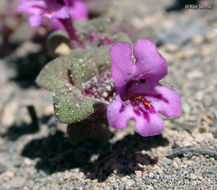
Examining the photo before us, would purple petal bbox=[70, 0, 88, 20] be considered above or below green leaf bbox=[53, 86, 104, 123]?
above

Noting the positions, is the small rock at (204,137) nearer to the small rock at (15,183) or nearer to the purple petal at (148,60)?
the purple petal at (148,60)

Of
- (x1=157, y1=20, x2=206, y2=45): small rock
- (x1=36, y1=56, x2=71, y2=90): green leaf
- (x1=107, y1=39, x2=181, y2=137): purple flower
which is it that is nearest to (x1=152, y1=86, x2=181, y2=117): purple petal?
(x1=107, y1=39, x2=181, y2=137): purple flower

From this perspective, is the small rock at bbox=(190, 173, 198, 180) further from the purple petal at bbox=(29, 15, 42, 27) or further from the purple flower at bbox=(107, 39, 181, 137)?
the purple petal at bbox=(29, 15, 42, 27)

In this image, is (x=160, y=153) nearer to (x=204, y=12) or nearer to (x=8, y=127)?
(x=8, y=127)

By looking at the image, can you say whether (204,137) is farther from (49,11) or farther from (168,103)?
(49,11)

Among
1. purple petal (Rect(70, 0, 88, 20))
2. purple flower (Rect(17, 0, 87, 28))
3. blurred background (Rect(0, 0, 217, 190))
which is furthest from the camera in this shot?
purple petal (Rect(70, 0, 88, 20))

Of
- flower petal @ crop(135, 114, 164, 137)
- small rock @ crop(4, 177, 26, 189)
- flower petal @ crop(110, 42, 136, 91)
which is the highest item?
flower petal @ crop(110, 42, 136, 91)

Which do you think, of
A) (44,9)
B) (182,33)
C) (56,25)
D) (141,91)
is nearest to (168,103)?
(141,91)

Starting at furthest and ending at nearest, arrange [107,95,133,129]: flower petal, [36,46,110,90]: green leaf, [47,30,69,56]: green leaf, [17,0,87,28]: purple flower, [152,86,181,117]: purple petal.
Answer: [47,30,69,56]: green leaf → [17,0,87,28]: purple flower → [36,46,110,90]: green leaf → [152,86,181,117]: purple petal → [107,95,133,129]: flower petal
